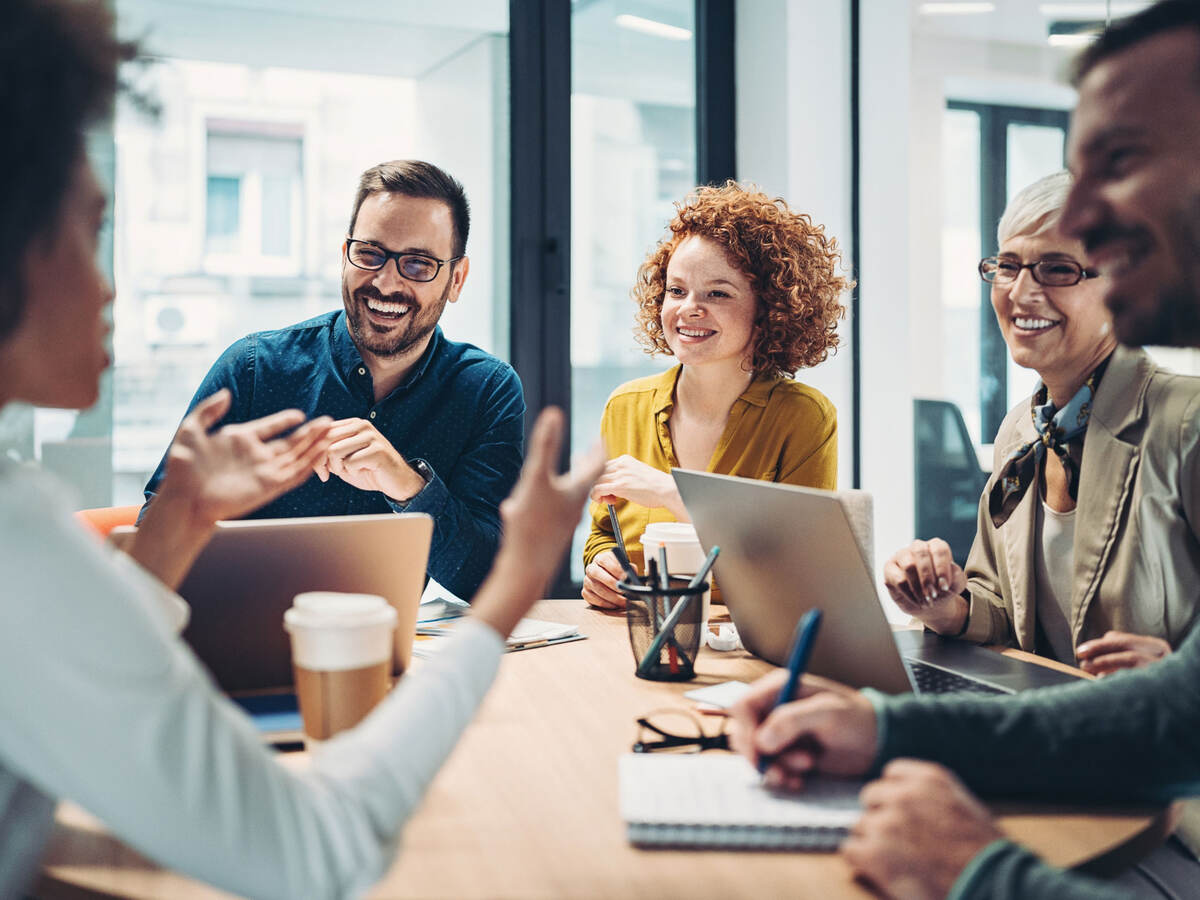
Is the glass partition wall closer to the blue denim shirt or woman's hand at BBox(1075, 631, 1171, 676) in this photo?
the blue denim shirt

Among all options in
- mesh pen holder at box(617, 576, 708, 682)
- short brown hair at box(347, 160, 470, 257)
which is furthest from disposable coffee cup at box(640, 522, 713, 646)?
short brown hair at box(347, 160, 470, 257)

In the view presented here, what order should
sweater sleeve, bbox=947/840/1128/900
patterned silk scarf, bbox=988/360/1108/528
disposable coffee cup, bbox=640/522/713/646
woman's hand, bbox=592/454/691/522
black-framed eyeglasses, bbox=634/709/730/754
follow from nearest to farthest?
sweater sleeve, bbox=947/840/1128/900 → black-framed eyeglasses, bbox=634/709/730/754 → disposable coffee cup, bbox=640/522/713/646 → patterned silk scarf, bbox=988/360/1108/528 → woman's hand, bbox=592/454/691/522

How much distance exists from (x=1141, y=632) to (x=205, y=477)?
54.7 inches

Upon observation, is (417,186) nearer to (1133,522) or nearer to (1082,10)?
(1133,522)

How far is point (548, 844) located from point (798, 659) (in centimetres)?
30


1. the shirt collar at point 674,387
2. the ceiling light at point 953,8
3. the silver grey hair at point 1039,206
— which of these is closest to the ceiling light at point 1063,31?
the ceiling light at point 953,8

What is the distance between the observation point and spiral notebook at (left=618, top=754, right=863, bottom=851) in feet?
2.77

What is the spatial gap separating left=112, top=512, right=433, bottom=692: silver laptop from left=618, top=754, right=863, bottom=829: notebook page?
408mm

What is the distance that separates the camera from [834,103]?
11.5ft

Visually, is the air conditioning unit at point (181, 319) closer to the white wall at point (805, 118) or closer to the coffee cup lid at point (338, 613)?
the white wall at point (805, 118)

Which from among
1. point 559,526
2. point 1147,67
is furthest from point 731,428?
point 559,526

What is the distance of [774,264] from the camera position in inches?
92.7

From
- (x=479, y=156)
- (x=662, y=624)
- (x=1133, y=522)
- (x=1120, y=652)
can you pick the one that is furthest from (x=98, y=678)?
(x=479, y=156)

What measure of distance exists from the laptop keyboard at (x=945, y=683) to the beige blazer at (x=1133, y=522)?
0.28 meters
